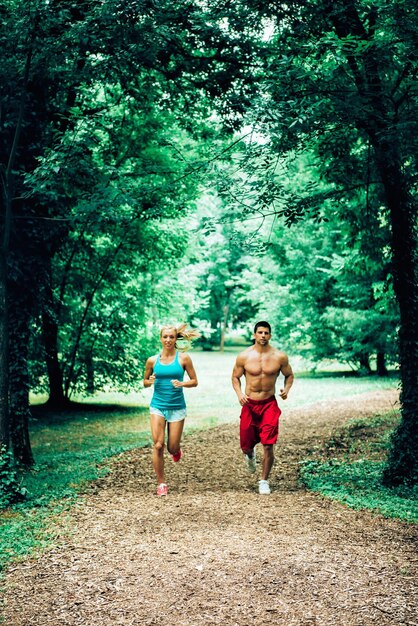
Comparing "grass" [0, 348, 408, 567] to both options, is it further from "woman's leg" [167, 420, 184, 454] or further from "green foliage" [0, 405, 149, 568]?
"woman's leg" [167, 420, 184, 454]

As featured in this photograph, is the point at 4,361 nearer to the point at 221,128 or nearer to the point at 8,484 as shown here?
the point at 8,484

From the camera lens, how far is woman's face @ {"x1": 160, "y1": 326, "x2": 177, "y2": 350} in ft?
24.7

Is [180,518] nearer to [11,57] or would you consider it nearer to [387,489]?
[387,489]

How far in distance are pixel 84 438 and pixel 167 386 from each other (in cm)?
769

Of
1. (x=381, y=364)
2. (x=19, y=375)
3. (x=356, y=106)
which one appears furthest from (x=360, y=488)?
(x=381, y=364)

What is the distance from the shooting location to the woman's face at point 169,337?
24.7 feet

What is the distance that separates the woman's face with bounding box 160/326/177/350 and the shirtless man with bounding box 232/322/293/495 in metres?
0.77

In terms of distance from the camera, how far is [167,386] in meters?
7.60

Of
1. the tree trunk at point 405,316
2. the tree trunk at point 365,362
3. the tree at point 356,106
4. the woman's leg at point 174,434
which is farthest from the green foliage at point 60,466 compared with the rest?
the tree trunk at point 365,362

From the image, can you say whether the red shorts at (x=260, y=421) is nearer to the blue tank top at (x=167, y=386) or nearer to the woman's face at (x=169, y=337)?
the blue tank top at (x=167, y=386)

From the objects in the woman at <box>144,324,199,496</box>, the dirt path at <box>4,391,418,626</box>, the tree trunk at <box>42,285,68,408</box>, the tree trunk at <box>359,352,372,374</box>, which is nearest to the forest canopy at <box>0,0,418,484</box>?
the woman at <box>144,324,199,496</box>

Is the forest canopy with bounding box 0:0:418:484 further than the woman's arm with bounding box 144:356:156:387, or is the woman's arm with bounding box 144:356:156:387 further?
the woman's arm with bounding box 144:356:156:387

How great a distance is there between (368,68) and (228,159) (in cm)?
184

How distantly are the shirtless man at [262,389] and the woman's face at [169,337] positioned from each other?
30.5 inches
